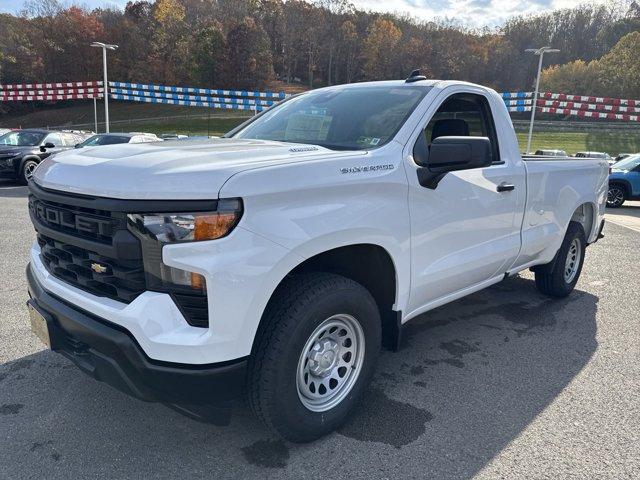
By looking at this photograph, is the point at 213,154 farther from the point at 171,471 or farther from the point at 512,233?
the point at 512,233

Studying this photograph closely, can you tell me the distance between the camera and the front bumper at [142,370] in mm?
2148

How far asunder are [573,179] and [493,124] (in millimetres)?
1355

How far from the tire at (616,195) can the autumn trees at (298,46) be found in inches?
1775

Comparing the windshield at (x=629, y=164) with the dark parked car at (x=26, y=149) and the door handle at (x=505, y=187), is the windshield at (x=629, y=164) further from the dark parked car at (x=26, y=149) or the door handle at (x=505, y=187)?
the dark parked car at (x=26, y=149)

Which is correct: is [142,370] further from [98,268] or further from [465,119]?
[465,119]

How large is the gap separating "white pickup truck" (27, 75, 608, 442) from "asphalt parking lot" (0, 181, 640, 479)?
0.28m

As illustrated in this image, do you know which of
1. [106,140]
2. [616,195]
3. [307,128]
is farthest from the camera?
[616,195]

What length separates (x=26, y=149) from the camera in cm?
1388

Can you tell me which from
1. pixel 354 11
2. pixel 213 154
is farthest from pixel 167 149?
pixel 354 11

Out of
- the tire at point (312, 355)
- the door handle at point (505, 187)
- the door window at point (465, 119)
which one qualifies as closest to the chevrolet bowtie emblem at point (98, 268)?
the tire at point (312, 355)

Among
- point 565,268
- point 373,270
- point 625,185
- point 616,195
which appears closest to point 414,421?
point 373,270

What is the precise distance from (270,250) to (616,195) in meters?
15.5

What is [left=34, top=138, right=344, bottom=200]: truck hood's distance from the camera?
6.96ft

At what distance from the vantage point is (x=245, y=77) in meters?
59.6
